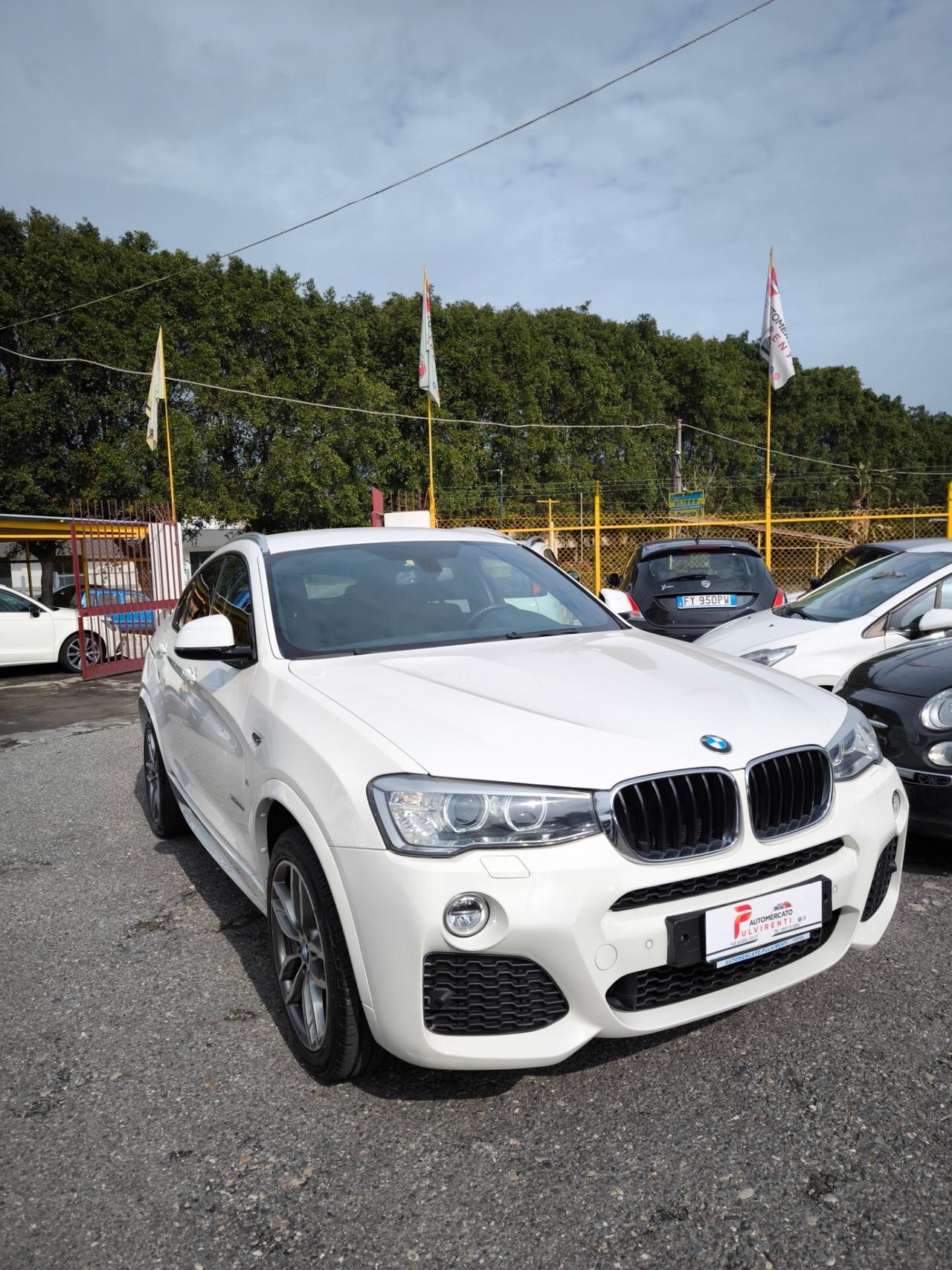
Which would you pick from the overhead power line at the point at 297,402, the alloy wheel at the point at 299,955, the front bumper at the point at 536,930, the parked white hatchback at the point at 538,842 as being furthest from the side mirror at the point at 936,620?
the overhead power line at the point at 297,402

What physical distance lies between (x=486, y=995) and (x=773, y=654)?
410cm

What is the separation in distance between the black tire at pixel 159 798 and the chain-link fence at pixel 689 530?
7.97 metres

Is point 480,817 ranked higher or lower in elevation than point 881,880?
higher

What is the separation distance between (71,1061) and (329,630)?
4.99ft

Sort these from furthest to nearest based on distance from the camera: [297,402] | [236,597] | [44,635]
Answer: [297,402] → [44,635] → [236,597]

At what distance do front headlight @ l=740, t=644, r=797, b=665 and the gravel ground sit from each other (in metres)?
2.58

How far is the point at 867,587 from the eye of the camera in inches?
245

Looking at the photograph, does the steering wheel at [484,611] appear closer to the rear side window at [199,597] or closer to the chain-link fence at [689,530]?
the rear side window at [199,597]

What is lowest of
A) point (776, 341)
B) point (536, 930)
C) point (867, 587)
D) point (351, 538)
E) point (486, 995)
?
point (486, 995)

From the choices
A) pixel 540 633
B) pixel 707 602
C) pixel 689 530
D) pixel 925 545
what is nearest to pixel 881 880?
pixel 540 633

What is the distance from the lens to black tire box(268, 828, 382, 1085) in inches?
89.0

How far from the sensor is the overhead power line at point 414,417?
2758cm

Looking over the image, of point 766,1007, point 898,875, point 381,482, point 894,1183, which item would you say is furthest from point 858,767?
point 381,482

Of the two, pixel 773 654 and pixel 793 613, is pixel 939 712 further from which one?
pixel 793 613
